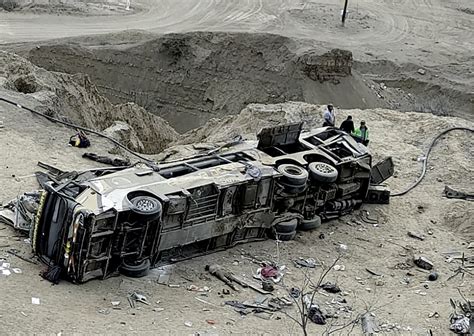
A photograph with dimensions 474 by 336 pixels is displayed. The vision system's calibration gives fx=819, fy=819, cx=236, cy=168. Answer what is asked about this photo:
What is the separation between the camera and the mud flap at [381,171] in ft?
61.9

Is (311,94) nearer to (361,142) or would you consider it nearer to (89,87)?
(89,87)

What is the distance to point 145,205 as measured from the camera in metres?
13.3

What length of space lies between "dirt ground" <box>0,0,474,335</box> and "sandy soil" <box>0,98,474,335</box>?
3cm

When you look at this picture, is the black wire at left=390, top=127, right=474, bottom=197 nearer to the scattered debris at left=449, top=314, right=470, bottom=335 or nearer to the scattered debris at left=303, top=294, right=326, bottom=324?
the scattered debris at left=449, top=314, right=470, bottom=335

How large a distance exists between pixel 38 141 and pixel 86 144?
3.78 feet

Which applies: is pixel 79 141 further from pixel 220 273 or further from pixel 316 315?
pixel 316 315

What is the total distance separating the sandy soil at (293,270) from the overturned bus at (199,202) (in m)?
0.33

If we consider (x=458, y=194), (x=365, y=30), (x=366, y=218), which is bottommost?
(x=366, y=218)

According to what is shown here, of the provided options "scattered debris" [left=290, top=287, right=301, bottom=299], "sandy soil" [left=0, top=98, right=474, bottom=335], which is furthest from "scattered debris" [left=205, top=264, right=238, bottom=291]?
"scattered debris" [left=290, top=287, right=301, bottom=299]

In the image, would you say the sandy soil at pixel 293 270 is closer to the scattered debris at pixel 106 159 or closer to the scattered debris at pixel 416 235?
the scattered debris at pixel 416 235

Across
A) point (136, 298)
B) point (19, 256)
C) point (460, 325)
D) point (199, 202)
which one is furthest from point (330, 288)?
point (19, 256)

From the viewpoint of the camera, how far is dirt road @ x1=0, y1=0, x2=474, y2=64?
3881 cm

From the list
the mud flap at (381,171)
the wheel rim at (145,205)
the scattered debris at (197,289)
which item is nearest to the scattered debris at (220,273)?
the scattered debris at (197,289)

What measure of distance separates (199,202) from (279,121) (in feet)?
33.0
